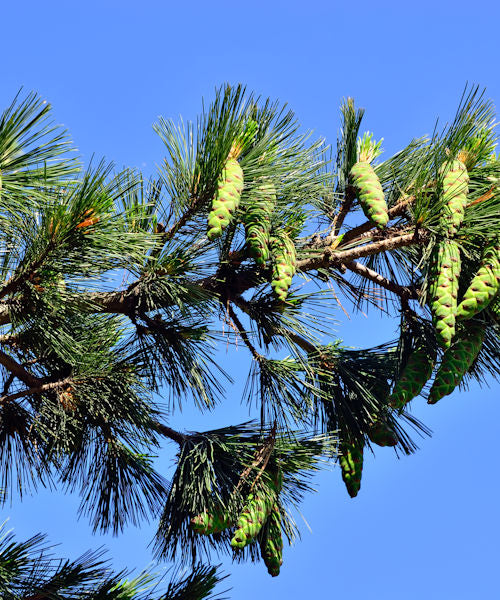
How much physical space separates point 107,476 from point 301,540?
0.76m

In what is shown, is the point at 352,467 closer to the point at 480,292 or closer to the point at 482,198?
the point at 480,292

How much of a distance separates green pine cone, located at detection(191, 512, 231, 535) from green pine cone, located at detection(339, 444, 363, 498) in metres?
0.40

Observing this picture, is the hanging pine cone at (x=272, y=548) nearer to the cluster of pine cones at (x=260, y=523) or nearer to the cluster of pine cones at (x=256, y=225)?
the cluster of pine cones at (x=260, y=523)

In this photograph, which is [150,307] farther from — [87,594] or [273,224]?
[87,594]

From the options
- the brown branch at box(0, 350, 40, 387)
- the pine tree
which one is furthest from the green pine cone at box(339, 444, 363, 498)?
the brown branch at box(0, 350, 40, 387)

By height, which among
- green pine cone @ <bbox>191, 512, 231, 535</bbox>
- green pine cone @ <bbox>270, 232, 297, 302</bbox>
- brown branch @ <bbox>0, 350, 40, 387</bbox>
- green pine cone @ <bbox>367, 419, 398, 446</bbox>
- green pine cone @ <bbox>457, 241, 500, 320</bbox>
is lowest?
green pine cone @ <bbox>191, 512, 231, 535</bbox>

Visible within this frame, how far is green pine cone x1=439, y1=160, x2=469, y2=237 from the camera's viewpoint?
2.26m

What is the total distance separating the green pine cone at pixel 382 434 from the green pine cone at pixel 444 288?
0.54m

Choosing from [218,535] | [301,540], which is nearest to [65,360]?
[218,535]

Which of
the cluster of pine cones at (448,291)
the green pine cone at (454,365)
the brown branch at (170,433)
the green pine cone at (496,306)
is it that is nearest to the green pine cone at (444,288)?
the cluster of pine cones at (448,291)

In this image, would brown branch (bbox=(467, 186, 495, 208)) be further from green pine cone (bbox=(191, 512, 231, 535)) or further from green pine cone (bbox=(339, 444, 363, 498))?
green pine cone (bbox=(191, 512, 231, 535))

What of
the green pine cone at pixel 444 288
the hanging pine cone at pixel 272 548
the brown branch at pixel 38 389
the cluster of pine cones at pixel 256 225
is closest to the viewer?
the green pine cone at pixel 444 288

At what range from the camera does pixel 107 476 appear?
3014mm

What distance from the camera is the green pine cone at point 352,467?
2.58 m
